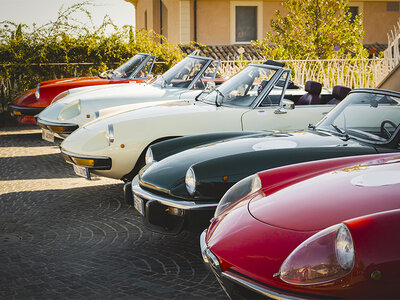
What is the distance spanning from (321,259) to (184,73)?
7247mm

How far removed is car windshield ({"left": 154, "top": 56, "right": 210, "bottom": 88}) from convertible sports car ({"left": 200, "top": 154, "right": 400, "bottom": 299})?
19.2 ft

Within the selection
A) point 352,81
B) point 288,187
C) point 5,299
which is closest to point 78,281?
point 5,299

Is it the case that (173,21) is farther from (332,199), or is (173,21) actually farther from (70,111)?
(332,199)

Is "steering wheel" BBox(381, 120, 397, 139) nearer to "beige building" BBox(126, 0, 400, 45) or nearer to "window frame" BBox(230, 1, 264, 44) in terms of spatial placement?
"beige building" BBox(126, 0, 400, 45)

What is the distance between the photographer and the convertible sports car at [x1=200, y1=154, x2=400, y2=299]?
2.46m

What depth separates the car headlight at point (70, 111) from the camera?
9.33 meters

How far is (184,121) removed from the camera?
6.88 meters

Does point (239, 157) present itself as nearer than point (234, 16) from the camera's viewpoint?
Yes

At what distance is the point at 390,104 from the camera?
200 inches

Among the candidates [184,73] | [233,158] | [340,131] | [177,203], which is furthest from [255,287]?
[184,73]

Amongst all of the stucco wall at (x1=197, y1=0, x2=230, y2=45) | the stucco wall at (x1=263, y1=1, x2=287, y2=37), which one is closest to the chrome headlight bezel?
the stucco wall at (x1=197, y1=0, x2=230, y2=45)

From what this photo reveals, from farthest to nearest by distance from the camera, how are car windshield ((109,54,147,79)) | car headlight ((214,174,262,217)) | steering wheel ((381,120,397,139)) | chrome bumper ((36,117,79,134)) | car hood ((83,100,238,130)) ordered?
car windshield ((109,54,147,79)), chrome bumper ((36,117,79,134)), car hood ((83,100,238,130)), steering wheel ((381,120,397,139)), car headlight ((214,174,262,217))

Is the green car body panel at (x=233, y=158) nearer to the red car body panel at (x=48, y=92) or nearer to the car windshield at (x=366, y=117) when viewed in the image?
the car windshield at (x=366, y=117)

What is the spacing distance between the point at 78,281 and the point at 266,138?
2.04 metres
